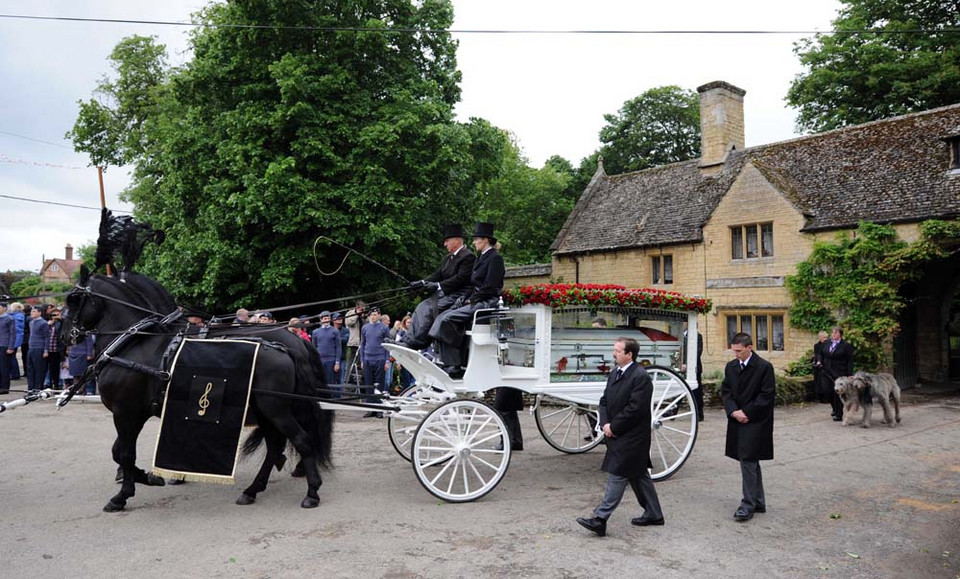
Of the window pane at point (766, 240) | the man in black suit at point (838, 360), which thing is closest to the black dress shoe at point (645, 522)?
the man in black suit at point (838, 360)

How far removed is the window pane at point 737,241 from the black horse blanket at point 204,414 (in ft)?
58.0

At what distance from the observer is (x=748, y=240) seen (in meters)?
20.6

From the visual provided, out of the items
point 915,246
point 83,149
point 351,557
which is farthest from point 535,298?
point 83,149

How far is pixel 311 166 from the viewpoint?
17297 millimetres

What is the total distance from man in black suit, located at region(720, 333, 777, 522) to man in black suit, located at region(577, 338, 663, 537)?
1.01 m

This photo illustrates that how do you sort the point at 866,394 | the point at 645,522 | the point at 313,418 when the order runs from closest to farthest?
the point at 645,522 → the point at 313,418 → the point at 866,394

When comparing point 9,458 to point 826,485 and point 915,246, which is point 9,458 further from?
point 915,246

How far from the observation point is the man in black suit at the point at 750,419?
21.0 feet

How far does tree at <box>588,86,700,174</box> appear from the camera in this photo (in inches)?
1603

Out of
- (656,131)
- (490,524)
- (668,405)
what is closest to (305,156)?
(668,405)

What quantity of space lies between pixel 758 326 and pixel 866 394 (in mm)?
7979

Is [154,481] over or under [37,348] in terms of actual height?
under

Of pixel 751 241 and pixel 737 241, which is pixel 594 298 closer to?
pixel 751 241

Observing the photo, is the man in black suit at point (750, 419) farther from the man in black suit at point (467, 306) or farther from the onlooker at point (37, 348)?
the onlooker at point (37, 348)
